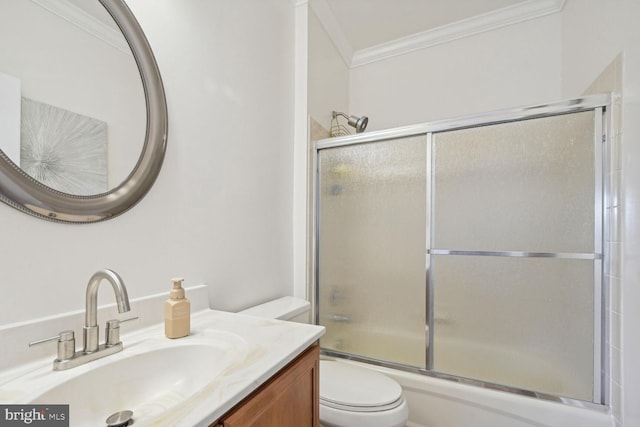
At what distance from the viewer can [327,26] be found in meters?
2.08

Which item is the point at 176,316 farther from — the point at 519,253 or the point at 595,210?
the point at 595,210

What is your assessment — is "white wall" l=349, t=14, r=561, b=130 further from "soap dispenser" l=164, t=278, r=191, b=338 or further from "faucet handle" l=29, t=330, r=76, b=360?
"faucet handle" l=29, t=330, r=76, b=360

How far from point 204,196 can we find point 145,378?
0.65m

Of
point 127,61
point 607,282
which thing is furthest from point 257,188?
point 607,282

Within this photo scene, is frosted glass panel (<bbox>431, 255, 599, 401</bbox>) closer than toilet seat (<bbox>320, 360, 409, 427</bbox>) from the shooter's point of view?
No

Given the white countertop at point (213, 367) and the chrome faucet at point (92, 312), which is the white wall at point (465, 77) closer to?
the white countertop at point (213, 367)

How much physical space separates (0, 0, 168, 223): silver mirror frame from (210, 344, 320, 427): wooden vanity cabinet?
624mm

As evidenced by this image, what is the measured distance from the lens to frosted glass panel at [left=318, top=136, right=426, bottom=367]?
1.62 metres

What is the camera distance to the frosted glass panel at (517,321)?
4.25ft

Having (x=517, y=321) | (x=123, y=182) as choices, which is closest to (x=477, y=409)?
(x=517, y=321)

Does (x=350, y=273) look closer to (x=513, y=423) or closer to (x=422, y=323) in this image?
(x=422, y=323)

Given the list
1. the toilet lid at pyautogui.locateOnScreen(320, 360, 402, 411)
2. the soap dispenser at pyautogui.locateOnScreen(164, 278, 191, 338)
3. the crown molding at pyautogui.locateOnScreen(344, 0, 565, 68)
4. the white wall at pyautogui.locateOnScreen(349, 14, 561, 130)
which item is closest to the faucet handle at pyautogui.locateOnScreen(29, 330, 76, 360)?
the soap dispenser at pyautogui.locateOnScreen(164, 278, 191, 338)

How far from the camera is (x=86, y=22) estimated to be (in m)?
0.81

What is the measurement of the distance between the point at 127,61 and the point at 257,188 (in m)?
0.73
